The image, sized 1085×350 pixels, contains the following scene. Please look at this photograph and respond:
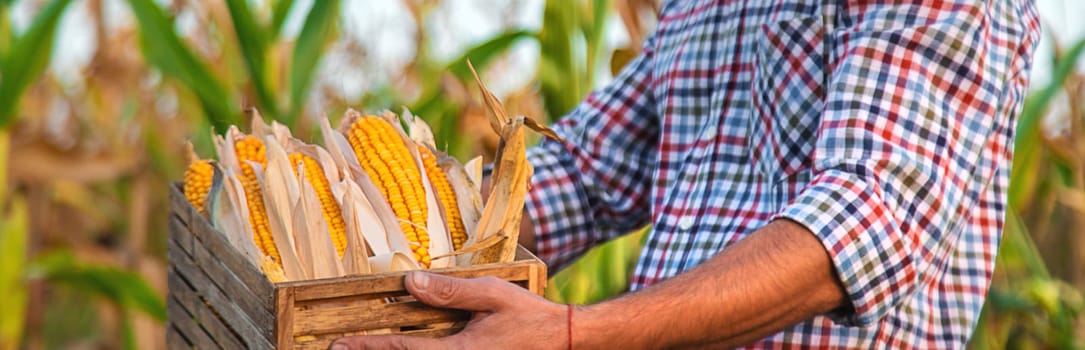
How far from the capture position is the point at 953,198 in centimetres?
119

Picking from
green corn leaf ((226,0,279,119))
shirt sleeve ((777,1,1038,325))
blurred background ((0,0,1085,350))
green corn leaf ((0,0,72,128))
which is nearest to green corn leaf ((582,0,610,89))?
blurred background ((0,0,1085,350))

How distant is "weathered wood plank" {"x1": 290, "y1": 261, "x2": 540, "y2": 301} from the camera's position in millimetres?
917

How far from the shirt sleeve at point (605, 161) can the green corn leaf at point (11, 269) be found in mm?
1223

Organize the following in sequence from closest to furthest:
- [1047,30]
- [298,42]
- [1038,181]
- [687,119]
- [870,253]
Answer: [870,253] → [687,119] → [298,42] → [1047,30] → [1038,181]

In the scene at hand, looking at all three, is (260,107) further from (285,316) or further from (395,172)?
(285,316)

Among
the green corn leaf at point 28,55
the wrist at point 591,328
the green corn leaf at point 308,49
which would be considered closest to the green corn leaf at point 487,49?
the green corn leaf at point 308,49

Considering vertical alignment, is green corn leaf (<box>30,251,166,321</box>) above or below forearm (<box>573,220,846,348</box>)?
above

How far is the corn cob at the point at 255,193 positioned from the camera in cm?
107

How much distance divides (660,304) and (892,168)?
0.89 ft

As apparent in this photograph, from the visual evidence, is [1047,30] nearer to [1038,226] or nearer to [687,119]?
[1038,226]

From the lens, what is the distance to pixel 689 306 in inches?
43.0

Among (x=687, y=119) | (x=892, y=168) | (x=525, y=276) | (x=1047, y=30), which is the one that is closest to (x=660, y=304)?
(x=525, y=276)

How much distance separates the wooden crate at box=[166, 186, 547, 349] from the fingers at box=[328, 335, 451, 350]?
0.04 feet

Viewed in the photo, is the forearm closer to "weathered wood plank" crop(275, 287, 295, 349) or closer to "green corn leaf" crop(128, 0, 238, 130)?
"weathered wood plank" crop(275, 287, 295, 349)
